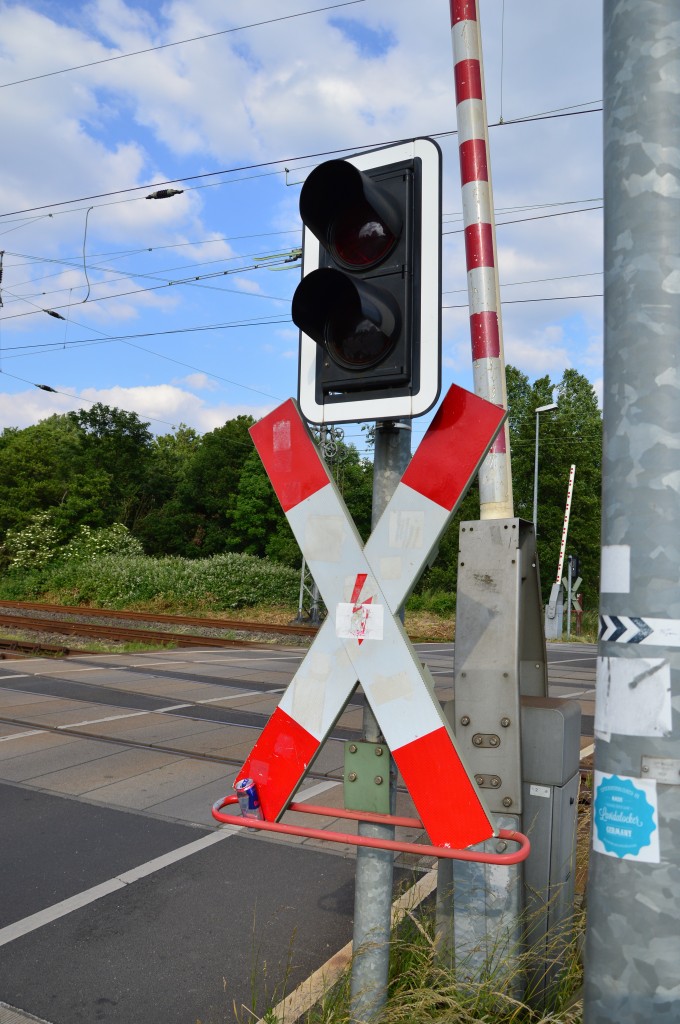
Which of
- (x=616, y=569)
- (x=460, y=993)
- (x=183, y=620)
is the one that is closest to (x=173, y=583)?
(x=183, y=620)

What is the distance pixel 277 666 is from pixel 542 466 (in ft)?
134

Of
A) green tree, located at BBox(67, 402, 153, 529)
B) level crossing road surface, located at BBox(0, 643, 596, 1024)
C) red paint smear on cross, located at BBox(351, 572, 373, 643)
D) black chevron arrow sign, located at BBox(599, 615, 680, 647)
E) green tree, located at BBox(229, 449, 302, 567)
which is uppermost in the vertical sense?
green tree, located at BBox(67, 402, 153, 529)

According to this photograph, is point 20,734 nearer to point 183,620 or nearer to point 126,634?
point 126,634

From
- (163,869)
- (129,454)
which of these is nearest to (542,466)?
(129,454)

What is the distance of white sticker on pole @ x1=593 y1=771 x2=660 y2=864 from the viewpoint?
1.64 m

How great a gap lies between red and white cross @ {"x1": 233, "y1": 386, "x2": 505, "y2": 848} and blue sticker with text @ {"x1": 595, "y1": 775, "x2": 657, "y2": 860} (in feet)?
1.19

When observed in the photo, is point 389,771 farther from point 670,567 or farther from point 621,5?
point 621,5

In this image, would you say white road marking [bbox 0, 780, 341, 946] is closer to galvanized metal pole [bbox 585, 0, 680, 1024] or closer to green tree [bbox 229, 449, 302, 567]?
galvanized metal pole [bbox 585, 0, 680, 1024]

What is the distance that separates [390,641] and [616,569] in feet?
2.13

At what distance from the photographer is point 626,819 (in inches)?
65.6

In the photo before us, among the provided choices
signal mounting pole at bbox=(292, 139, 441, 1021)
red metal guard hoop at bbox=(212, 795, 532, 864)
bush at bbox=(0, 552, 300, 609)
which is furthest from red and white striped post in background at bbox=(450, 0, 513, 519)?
bush at bbox=(0, 552, 300, 609)

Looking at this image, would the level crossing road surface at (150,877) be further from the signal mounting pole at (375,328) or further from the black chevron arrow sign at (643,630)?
the black chevron arrow sign at (643,630)

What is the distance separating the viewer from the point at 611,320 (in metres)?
1.80

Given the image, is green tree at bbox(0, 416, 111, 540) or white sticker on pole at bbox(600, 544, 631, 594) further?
green tree at bbox(0, 416, 111, 540)
